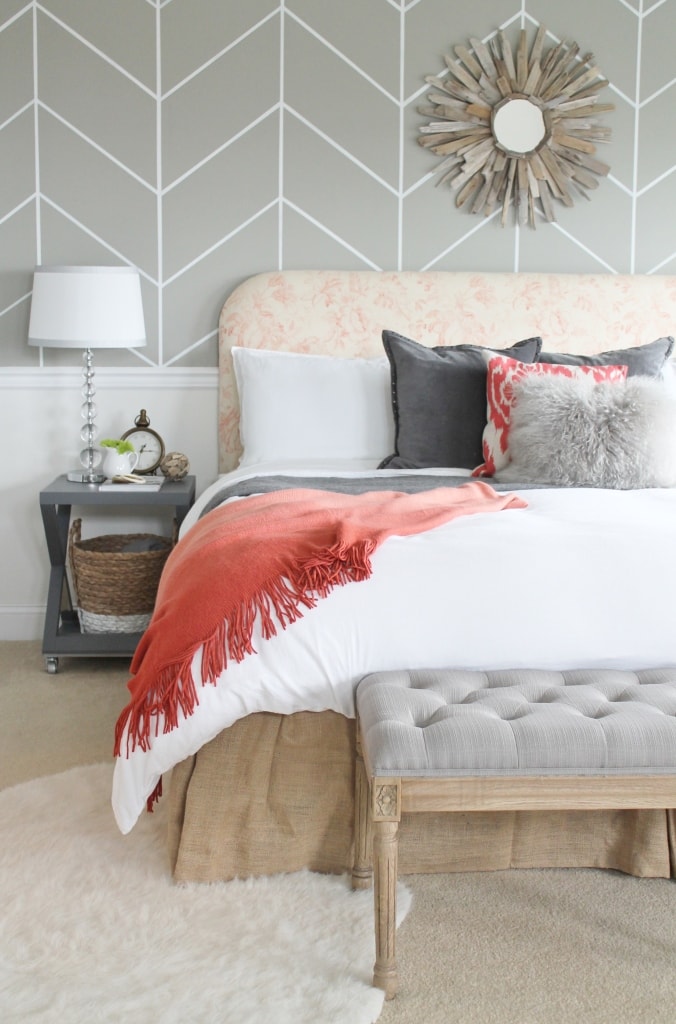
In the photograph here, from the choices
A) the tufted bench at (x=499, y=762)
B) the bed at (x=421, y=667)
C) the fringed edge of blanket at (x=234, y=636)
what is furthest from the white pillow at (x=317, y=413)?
the tufted bench at (x=499, y=762)

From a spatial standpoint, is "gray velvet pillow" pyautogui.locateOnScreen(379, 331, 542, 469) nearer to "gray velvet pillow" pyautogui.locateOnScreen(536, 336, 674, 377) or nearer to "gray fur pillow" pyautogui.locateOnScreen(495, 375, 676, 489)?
"gray velvet pillow" pyautogui.locateOnScreen(536, 336, 674, 377)

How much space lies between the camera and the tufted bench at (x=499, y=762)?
65.7 inches

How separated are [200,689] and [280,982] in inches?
20.1

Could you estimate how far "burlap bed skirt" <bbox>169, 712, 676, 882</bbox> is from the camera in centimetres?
207

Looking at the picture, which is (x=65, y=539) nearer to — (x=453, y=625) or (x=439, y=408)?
(x=439, y=408)

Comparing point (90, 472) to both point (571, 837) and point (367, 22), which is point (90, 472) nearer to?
point (367, 22)

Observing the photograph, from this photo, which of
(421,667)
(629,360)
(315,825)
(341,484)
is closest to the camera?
(421,667)

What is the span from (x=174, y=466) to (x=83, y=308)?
1.94 ft

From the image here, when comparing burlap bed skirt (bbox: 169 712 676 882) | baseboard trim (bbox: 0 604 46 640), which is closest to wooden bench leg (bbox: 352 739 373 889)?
burlap bed skirt (bbox: 169 712 676 882)

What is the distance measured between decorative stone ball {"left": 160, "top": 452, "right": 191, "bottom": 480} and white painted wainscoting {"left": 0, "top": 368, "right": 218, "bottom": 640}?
20 centimetres

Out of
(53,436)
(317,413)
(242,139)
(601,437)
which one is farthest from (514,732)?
(242,139)

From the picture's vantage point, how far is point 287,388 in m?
3.57

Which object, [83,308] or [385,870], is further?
[83,308]

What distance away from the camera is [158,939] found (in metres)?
1.91
